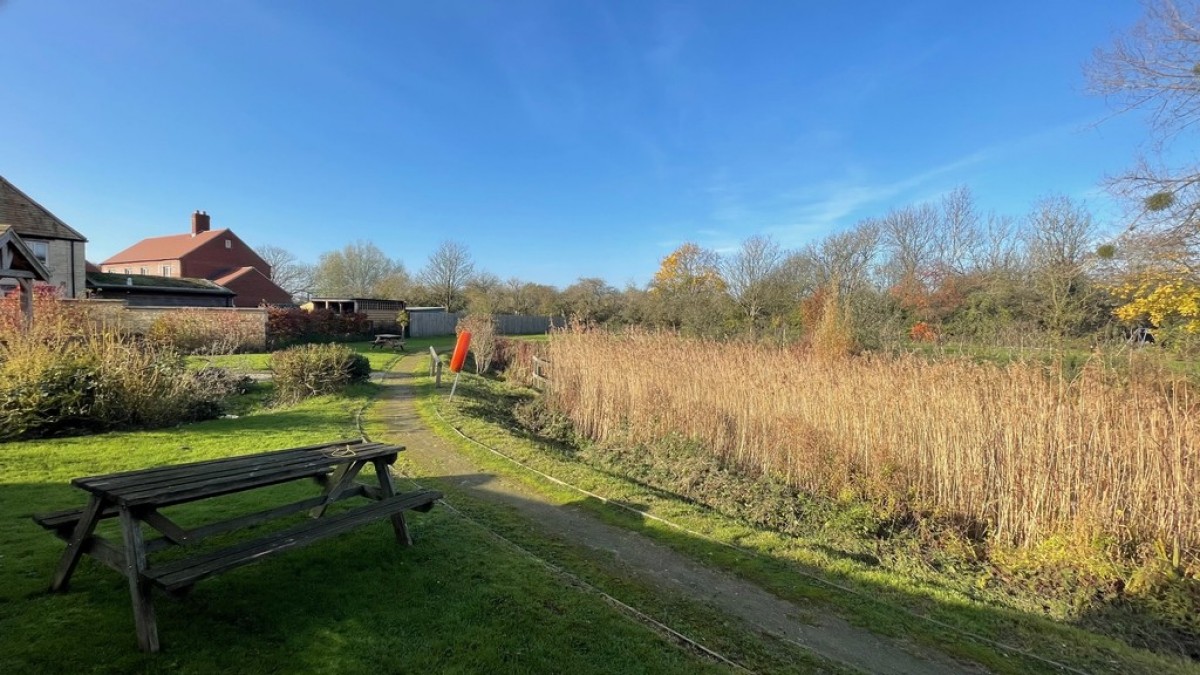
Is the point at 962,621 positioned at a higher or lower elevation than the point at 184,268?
lower

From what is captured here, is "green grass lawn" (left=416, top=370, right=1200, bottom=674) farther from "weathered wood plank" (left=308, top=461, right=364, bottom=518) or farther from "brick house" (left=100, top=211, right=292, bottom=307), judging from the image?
"brick house" (left=100, top=211, right=292, bottom=307)

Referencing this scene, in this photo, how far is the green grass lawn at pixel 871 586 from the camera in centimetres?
374

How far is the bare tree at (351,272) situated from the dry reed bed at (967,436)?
57.2 m

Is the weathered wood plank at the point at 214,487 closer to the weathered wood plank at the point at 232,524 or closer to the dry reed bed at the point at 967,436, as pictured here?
the weathered wood plank at the point at 232,524

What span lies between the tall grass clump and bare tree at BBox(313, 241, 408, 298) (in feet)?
172

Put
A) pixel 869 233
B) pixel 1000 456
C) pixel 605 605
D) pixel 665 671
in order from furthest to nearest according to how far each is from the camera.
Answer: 1. pixel 869 233
2. pixel 1000 456
3. pixel 605 605
4. pixel 665 671

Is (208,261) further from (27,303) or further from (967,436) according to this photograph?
(967,436)

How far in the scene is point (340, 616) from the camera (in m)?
3.28

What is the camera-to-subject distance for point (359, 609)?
3385 millimetres

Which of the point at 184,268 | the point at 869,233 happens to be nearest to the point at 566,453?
the point at 869,233

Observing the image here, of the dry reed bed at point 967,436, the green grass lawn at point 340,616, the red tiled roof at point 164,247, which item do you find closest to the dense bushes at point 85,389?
the green grass lawn at point 340,616

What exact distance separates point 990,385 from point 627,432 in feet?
18.6

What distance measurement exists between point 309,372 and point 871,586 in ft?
39.2

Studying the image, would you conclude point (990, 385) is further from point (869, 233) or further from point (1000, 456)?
point (869, 233)
